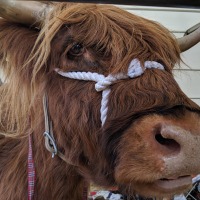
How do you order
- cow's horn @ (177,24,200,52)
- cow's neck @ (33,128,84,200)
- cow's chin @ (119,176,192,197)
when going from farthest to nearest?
cow's horn @ (177,24,200,52), cow's neck @ (33,128,84,200), cow's chin @ (119,176,192,197)

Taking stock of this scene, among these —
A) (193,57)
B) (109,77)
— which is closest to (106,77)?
(109,77)

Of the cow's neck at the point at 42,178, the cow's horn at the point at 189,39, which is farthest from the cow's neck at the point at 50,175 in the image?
the cow's horn at the point at 189,39

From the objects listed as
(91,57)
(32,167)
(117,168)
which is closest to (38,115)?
(32,167)

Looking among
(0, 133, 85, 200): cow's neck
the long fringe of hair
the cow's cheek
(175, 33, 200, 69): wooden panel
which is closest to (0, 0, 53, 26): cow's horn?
the long fringe of hair

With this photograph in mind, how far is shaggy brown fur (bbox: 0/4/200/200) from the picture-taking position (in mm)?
1623

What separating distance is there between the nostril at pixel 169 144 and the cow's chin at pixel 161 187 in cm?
17

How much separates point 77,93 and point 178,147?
0.58m

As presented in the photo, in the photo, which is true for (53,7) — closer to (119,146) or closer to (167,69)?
(167,69)

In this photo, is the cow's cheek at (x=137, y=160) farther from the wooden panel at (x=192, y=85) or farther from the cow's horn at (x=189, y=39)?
the wooden panel at (x=192, y=85)

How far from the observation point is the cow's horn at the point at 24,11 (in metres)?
1.86

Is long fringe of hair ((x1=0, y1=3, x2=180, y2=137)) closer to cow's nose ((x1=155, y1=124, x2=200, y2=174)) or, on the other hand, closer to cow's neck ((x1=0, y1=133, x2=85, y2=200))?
cow's neck ((x1=0, y1=133, x2=85, y2=200))

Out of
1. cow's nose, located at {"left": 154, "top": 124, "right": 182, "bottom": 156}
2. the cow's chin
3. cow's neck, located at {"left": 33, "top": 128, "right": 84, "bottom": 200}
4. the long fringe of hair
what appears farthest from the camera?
cow's neck, located at {"left": 33, "top": 128, "right": 84, "bottom": 200}

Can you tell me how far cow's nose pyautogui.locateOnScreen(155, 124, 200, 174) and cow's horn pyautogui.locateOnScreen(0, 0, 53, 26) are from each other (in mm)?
929

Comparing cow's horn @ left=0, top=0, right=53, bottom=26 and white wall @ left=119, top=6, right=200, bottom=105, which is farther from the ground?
cow's horn @ left=0, top=0, right=53, bottom=26
